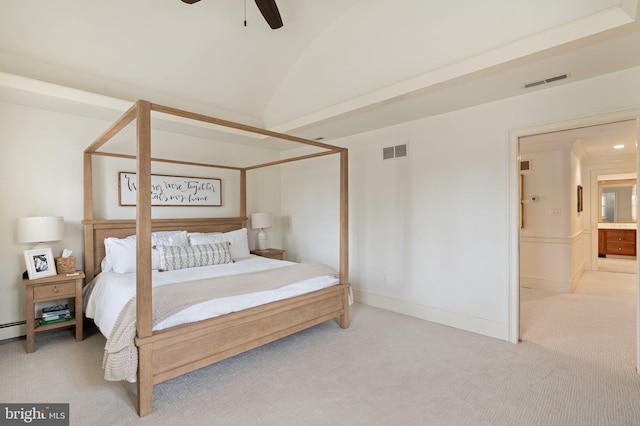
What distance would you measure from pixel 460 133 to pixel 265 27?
7.91 feet

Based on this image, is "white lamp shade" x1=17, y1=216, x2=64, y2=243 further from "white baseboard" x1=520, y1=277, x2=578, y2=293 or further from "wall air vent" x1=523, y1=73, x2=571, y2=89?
"white baseboard" x1=520, y1=277, x2=578, y2=293

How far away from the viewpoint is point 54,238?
10.1 ft

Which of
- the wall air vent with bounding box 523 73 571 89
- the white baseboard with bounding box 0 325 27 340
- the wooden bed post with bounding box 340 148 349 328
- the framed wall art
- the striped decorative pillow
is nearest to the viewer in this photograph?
the wall air vent with bounding box 523 73 571 89

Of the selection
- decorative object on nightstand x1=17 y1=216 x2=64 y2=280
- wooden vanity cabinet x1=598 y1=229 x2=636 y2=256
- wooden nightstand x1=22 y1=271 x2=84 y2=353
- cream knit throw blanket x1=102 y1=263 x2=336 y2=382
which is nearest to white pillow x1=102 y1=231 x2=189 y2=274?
wooden nightstand x1=22 y1=271 x2=84 y2=353

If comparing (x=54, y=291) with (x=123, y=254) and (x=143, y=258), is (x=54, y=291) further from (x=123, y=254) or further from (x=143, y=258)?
(x=143, y=258)

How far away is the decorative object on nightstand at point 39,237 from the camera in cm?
296

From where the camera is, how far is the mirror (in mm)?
8477

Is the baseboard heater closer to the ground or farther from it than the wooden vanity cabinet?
closer to the ground

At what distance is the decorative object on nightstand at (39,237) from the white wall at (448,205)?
3.36 m

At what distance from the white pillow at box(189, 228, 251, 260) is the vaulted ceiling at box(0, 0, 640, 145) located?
1645 millimetres

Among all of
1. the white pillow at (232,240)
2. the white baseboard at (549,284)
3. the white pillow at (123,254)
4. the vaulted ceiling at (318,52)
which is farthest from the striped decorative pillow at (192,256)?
the white baseboard at (549,284)

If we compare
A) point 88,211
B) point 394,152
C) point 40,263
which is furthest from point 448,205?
point 40,263

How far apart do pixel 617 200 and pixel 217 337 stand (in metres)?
11.1

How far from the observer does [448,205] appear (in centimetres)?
368
